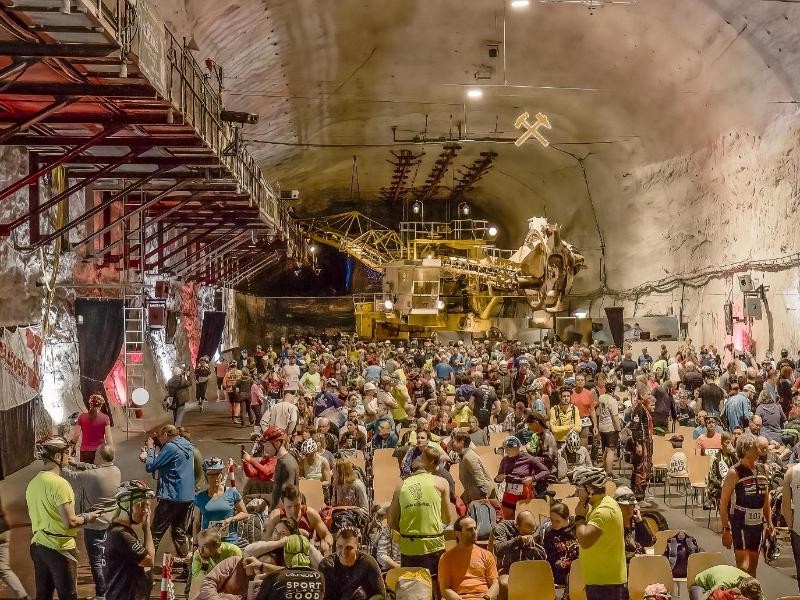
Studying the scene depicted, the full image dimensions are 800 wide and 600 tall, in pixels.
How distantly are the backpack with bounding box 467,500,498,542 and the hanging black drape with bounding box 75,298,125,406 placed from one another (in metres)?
10.5

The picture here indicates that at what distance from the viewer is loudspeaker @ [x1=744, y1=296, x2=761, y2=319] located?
2473cm

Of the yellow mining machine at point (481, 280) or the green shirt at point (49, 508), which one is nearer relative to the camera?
the green shirt at point (49, 508)

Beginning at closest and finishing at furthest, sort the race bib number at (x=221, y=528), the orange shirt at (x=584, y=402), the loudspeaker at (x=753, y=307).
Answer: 1. the race bib number at (x=221, y=528)
2. the orange shirt at (x=584, y=402)
3. the loudspeaker at (x=753, y=307)

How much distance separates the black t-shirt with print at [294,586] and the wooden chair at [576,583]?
2267 millimetres

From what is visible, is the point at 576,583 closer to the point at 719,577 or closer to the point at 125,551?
the point at 719,577

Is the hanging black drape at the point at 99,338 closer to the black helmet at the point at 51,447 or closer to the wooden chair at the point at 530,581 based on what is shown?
the black helmet at the point at 51,447

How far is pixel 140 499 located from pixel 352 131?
29.4m

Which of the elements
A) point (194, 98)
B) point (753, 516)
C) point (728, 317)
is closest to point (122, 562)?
point (753, 516)

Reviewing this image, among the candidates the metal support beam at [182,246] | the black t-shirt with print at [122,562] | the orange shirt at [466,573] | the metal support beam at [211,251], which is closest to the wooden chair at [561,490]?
the orange shirt at [466,573]

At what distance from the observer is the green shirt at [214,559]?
761cm

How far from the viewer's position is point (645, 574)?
25.8 ft

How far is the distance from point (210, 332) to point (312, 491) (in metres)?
20.0

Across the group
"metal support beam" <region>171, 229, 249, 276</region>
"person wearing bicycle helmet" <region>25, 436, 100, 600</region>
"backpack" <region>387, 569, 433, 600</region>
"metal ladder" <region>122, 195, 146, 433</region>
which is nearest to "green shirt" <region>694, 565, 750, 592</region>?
"backpack" <region>387, 569, 433, 600</region>

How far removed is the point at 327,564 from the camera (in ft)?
24.2
